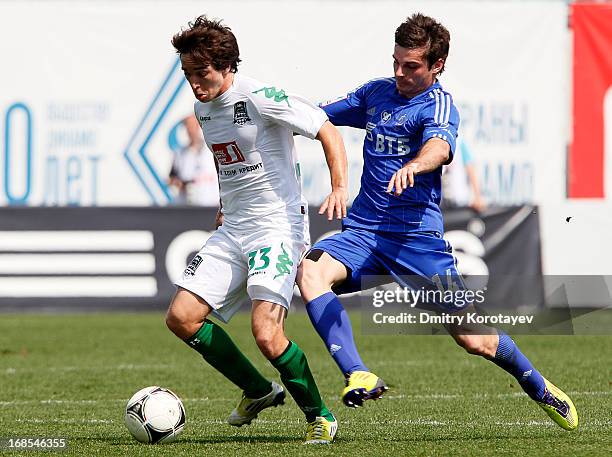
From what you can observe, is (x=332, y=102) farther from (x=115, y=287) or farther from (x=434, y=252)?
(x=115, y=287)

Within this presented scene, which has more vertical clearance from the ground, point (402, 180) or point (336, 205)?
point (402, 180)

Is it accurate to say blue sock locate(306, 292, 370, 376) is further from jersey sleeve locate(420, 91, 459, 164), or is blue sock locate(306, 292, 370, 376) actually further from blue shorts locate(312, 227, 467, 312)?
jersey sleeve locate(420, 91, 459, 164)

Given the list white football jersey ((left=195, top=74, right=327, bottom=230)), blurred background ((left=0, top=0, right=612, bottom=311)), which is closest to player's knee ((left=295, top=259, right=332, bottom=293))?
white football jersey ((left=195, top=74, right=327, bottom=230))

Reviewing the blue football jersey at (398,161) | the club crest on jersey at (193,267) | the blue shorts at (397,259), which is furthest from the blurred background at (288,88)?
the club crest on jersey at (193,267)

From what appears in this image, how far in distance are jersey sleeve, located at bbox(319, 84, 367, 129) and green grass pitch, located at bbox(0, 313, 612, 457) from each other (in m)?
1.78

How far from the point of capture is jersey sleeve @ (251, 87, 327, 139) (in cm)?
643

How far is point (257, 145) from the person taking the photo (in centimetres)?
655

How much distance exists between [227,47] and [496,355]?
219 centimetres

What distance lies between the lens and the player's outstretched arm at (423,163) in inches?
236

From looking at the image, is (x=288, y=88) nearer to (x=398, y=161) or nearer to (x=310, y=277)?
(x=398, y=161)

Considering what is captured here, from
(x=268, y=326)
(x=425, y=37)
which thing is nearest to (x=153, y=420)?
(x=268, y=326)

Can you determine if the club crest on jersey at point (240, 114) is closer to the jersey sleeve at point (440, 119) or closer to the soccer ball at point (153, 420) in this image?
the jersey sleeve at point (440, 119)

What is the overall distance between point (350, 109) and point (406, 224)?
0.78 m

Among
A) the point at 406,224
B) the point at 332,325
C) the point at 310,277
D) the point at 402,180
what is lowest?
the point at 332,325
